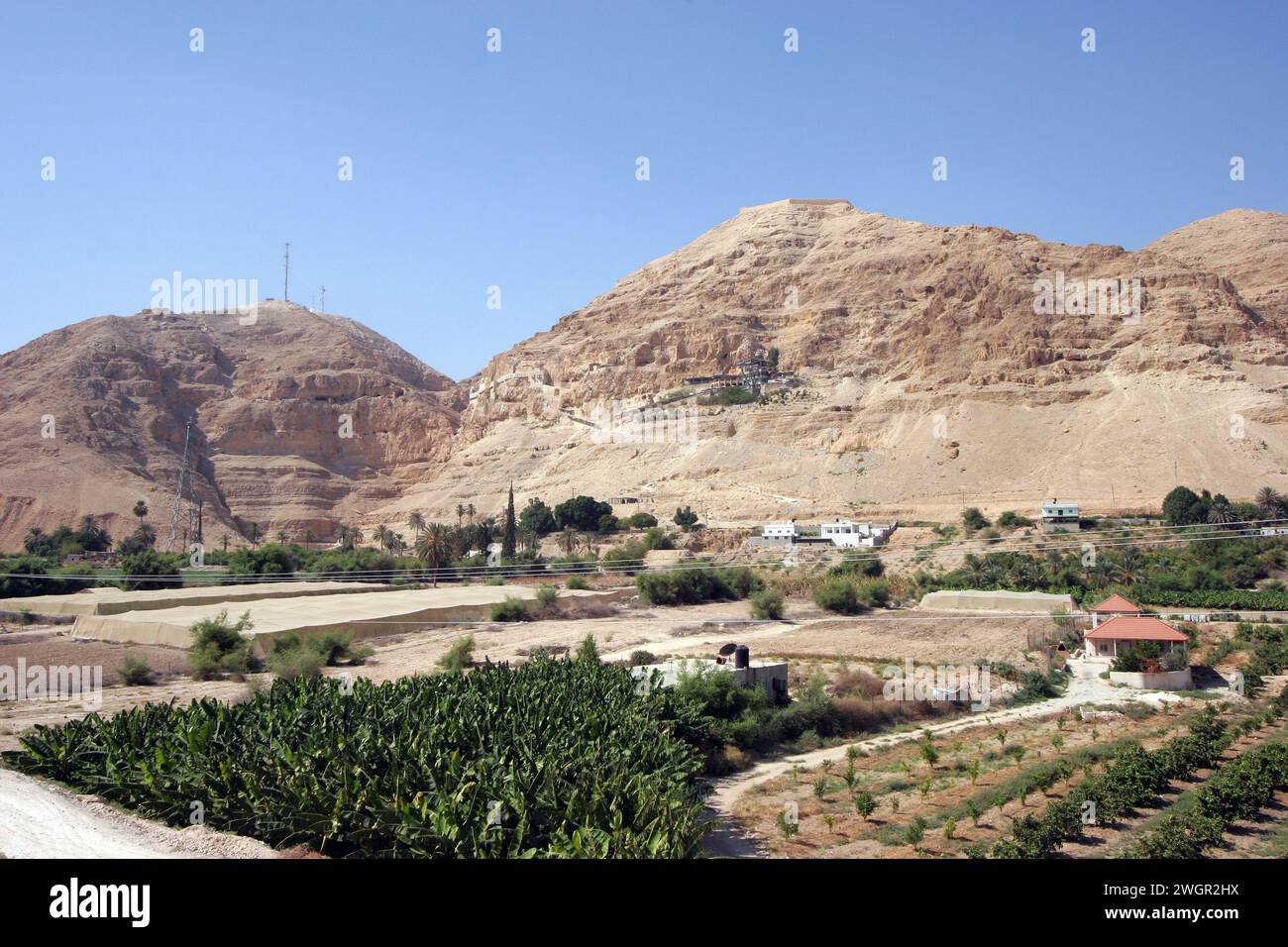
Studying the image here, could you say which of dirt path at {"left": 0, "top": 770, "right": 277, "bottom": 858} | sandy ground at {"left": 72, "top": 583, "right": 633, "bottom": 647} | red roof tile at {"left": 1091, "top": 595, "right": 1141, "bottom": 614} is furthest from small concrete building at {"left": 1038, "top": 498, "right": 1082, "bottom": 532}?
dirt path at {"left": 0, "top": 770, "right": 277, "bottom": 858}

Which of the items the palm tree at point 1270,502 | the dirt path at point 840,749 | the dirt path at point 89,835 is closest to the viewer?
the dirt path at point 89,835

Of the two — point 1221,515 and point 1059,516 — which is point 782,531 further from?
point 1221,515

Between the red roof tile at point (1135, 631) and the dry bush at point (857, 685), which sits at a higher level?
the red roof tile at point (1135, 631)

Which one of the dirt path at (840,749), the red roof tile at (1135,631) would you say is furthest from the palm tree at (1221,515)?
the dirt path at (840,749)

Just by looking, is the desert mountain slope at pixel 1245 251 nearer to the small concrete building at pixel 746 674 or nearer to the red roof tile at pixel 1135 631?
the red roof tile at pixel 1135 631

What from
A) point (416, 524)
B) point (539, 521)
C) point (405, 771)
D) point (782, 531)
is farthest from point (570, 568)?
point (405, 771)

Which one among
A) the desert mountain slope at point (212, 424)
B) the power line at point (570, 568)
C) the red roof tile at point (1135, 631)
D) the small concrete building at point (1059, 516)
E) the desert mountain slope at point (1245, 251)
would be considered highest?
the desert mountain slope at point (1245, 251)

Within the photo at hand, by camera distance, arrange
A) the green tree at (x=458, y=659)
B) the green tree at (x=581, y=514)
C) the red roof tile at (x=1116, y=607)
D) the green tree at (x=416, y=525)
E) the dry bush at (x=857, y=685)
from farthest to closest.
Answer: the green tree at (x=416, y=525) → the green tree at (x=581, y=514) → the red roof tile at (x=1116, y=607) → the green tree at (x=458, y=659) → the dry bush at (x=857, y=685)

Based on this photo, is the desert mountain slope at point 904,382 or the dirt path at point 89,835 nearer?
the dirt path at point 89,835
